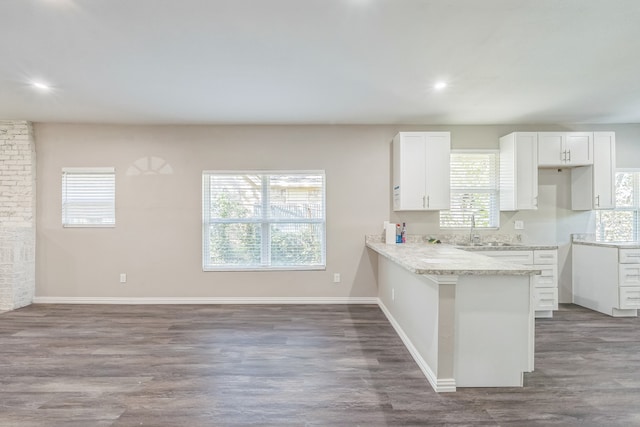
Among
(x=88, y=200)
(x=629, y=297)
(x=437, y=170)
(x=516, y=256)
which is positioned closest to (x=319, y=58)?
(x=437, y=170)

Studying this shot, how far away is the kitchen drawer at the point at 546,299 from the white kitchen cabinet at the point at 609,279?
783 millimetres

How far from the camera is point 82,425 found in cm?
212

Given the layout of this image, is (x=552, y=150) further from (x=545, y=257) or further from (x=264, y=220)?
(x=264, y=220)

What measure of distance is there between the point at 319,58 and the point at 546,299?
→ 4.01m

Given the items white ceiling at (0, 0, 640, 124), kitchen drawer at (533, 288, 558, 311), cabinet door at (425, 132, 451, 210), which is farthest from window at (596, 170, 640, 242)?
cabinet door at (425, 132, 451, 210)

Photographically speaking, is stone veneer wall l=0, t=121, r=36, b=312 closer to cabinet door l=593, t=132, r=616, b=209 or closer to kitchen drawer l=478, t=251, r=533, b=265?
kitchen drawer l=478, t=251, r=533, b=265

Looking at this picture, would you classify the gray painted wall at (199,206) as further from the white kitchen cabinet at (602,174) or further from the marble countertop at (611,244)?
the white kitchen cabinet at (602,174)

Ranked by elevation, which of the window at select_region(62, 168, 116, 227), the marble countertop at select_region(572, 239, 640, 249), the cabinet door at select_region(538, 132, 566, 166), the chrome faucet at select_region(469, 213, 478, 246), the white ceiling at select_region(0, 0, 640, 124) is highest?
the white ceiling at select_region(0, 0, 640, 124)

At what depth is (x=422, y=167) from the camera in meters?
4.52

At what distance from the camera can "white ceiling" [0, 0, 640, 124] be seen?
2.18 meters

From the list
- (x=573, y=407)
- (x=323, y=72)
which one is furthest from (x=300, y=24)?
(x=573, y=407)

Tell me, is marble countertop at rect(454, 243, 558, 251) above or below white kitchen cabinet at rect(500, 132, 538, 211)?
below

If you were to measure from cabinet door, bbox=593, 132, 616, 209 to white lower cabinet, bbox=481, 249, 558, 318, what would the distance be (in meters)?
1.17

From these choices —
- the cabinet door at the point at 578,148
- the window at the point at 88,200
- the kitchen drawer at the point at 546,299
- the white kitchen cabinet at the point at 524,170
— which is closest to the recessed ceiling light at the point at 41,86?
the window at the point at 88,200
